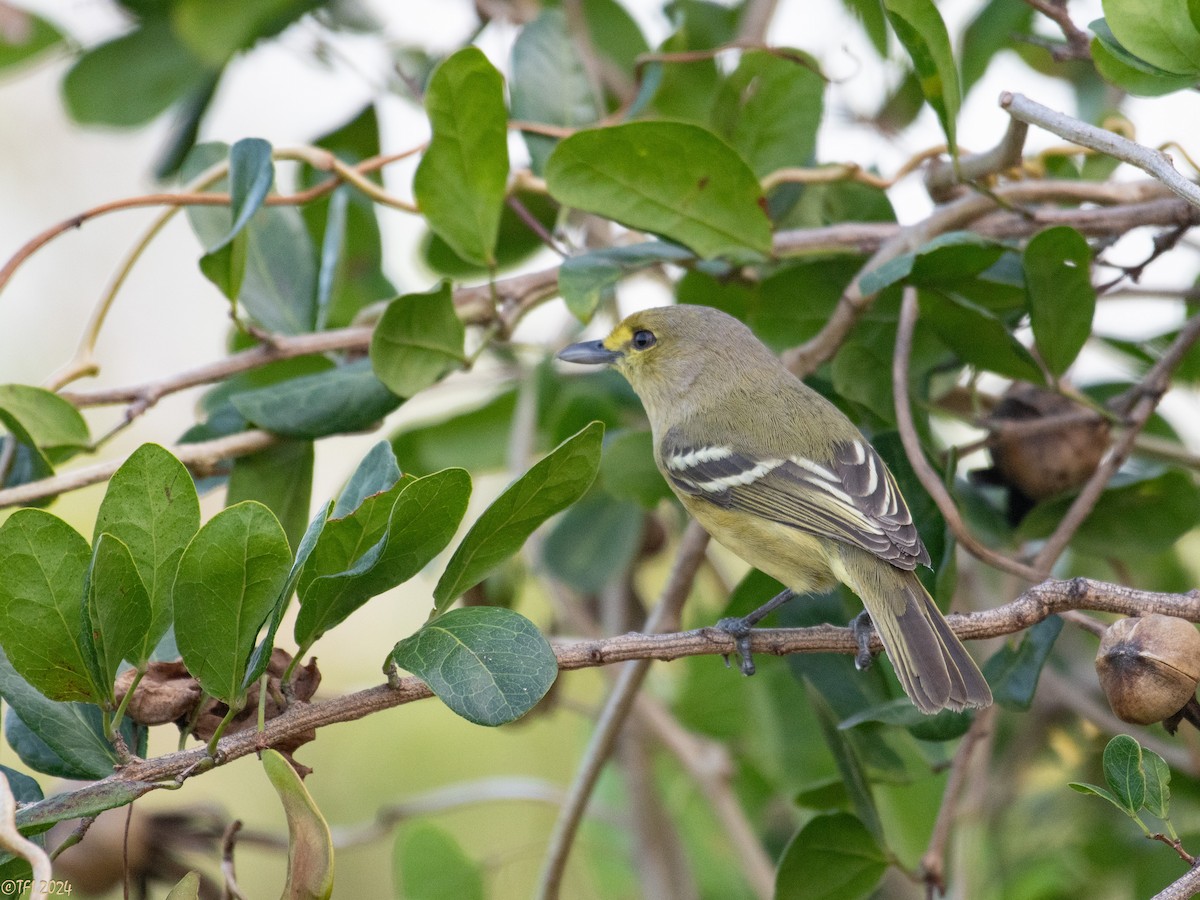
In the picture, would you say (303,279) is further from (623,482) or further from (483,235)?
(623,482)

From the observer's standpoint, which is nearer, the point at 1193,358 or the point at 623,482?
the point at 623,482

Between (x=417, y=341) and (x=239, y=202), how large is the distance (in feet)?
1.40

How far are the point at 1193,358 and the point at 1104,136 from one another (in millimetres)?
1424

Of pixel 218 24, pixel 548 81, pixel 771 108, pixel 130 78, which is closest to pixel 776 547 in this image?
pixel 771 108

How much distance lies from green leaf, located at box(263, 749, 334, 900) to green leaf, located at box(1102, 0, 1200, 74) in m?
1.73

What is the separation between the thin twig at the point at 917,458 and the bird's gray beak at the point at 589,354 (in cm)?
96

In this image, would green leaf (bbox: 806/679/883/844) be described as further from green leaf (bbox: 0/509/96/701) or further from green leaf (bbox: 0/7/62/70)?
green leaf (bbox: 0/7/62/70)

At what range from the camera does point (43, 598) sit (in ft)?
5.16

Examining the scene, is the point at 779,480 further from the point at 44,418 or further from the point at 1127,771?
the point at 44,418

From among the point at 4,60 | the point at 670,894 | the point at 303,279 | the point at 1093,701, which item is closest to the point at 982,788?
the point at 1093,701

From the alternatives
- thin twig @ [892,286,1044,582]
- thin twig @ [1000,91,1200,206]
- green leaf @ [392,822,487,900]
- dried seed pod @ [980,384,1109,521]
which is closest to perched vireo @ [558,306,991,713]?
thin twig @ [892,286,1044,582]

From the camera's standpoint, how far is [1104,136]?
5.98 ft

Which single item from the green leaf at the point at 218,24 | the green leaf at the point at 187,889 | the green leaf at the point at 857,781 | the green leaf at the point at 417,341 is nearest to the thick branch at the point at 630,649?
the green leaf at the point at 187,889

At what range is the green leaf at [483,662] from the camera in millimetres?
1543
